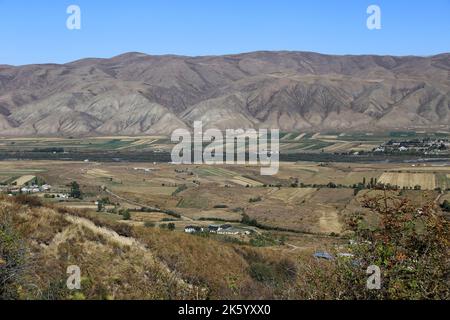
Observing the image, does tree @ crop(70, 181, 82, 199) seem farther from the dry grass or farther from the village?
the village

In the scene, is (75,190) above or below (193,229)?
above

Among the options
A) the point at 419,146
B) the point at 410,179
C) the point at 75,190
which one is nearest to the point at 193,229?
the point at 75,190

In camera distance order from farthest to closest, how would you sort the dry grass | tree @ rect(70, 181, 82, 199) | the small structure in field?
1. the dry grass
2. tree @ rect(70, 181, 82, 199)
3. the small structure in field

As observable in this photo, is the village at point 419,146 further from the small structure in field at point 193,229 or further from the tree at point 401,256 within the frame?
the tree at point 401,256

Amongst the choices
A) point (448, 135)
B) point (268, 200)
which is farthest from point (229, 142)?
point (268, 200)

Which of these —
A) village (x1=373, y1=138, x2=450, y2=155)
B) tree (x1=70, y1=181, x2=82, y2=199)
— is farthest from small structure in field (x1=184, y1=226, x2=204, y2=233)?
village (x1=373, y1=138, x2=450, y2=155)

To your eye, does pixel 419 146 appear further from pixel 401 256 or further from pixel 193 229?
pixel 401 256

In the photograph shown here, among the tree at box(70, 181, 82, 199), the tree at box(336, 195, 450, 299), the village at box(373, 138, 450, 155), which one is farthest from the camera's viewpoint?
the village at box(373, 138, 450, 155)

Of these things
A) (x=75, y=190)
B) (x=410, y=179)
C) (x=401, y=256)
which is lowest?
(x=410, y=179)
